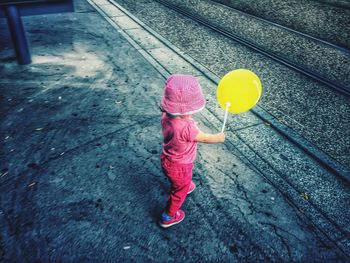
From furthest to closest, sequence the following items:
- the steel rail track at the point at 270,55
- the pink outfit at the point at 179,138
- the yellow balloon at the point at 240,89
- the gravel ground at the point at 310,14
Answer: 1. the gravel ground at the point at 310,14
2. the steel rail track at the point at 270,55
3. the yellow balloon at the point at 240,89
4. the pink outfit at the point at 179,138

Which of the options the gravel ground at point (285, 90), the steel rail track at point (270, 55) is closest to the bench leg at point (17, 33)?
the gravel ground at point (285, 90)

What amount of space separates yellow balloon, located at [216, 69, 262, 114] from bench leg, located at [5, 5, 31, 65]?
4.47 metres

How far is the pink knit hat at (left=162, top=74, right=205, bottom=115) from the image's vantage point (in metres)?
1.78

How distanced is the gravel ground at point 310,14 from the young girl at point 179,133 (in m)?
6.55

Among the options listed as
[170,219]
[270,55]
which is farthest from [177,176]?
[270,55]

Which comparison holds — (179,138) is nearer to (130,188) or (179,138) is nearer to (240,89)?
(240,89)

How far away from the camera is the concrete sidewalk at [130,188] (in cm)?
232

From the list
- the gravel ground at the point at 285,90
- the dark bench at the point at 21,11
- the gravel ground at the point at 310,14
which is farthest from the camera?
the gravel ground at the point at 310,14

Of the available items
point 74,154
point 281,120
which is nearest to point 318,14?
point 281,120

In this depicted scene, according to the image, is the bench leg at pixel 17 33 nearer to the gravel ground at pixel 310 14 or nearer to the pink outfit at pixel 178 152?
the pink outfit at pixel 178 152

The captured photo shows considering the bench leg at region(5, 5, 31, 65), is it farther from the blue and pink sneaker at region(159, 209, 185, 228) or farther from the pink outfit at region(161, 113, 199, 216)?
the blue and pink sneaker at region(159, 209, 185, 228)

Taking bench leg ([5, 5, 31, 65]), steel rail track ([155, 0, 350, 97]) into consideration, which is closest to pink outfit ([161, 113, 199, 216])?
steel rail track ([155, 0, 350, 97])

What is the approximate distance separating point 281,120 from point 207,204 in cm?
205

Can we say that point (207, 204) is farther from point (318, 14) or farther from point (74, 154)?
point (318, 14)
